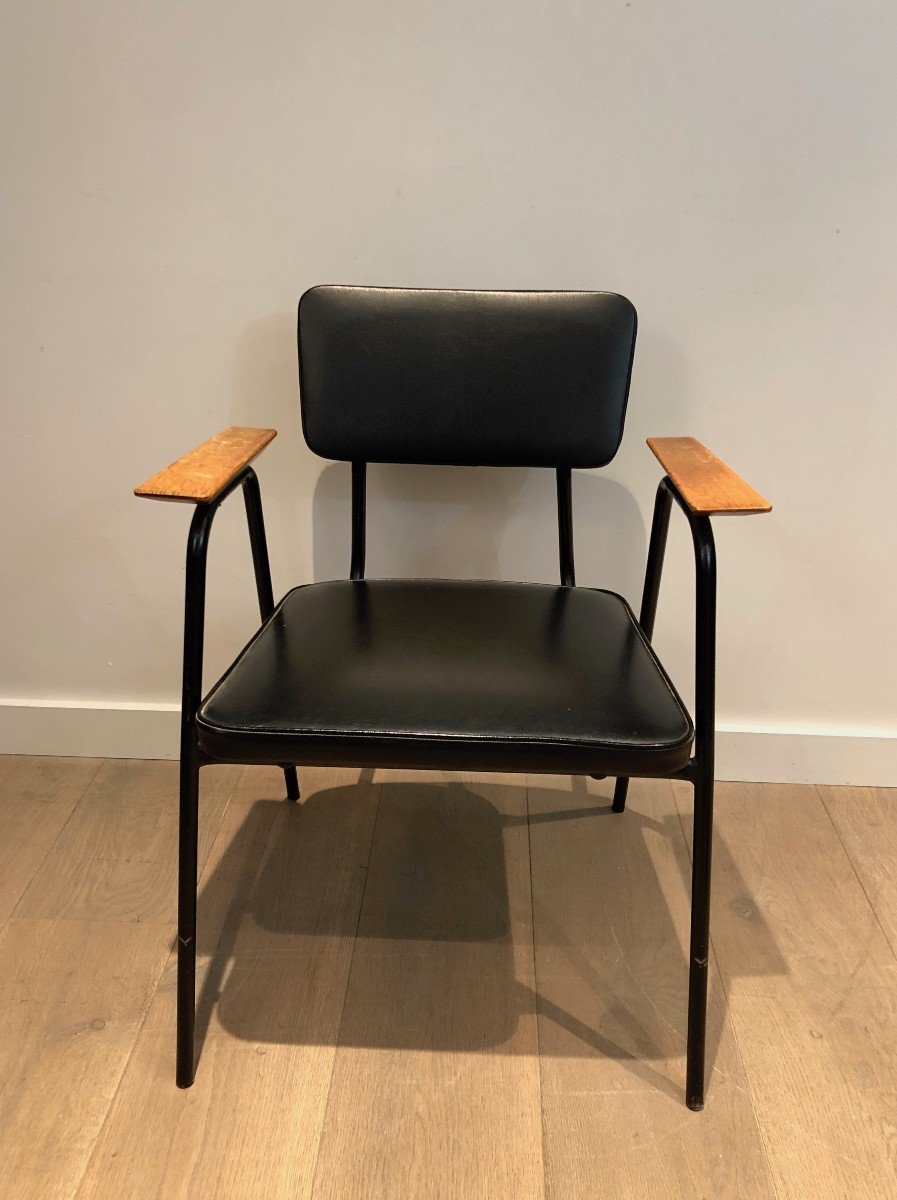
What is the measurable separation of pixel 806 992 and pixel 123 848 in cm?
100

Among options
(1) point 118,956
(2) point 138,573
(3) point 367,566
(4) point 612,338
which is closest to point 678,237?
(4) point 612,338

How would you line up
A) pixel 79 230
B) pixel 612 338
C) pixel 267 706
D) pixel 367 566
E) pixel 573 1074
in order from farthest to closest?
pixel 367 566, pixel 79 230, pixel 612 338, pixel 573 1074, pixel 267 706

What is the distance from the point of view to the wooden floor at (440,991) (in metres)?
0.90

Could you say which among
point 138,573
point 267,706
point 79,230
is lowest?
point 138,573

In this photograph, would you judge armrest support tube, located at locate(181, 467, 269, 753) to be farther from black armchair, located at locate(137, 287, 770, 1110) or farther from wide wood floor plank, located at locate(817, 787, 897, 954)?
wide wood floor plank, located at locate(817, 787, 897, 954)

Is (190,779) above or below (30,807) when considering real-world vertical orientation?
above

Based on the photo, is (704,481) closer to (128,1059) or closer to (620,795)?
(620,795)

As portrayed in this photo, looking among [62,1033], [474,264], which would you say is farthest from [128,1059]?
[474,264]

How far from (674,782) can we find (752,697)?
0.20 m

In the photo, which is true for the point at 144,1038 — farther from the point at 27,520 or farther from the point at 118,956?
the point at 27,520

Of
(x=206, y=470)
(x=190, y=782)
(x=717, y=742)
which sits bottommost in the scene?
(x=717, y=742)

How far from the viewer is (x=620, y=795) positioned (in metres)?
1.42

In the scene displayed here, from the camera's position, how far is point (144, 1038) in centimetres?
103

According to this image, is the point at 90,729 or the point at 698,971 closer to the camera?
the point at 698,971
